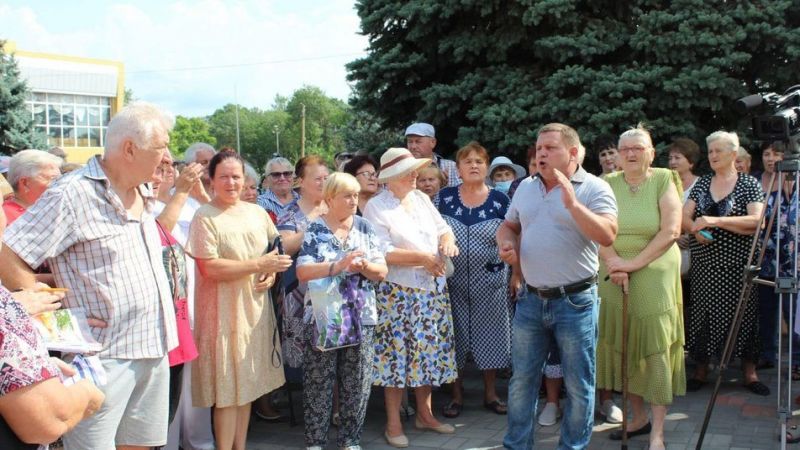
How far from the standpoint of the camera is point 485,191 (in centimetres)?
595

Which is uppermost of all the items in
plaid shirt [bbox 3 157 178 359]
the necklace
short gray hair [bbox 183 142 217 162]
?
short gray hair [bbox 183 142 217 162]

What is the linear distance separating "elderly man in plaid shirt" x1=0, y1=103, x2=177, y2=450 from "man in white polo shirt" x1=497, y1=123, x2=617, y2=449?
2.11 meters

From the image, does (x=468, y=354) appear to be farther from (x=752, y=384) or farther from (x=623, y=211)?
(x=752, y=384)

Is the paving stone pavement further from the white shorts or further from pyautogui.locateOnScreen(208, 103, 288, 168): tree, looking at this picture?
pyautogui.locateOnScreen(208, 103, 288, 168): tree

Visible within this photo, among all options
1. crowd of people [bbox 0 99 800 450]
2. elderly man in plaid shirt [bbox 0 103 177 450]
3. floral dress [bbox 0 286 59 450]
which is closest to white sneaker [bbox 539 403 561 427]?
crowd of people [bbox 0 99 800 450]

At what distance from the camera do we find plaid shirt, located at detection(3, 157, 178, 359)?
9.87 feet

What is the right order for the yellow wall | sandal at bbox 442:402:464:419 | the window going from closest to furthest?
1. sandal at bbox 442:402:464:419
2. the yellow wall
3. the window

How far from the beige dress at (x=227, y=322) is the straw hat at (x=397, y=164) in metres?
1.14

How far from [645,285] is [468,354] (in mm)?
1632

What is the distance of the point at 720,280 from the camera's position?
20.2 ft

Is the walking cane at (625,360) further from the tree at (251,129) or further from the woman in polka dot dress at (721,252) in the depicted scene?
the tree at (251,129)

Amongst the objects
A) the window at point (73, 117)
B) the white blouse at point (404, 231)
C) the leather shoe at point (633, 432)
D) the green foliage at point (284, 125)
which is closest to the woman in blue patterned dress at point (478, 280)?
the white blouse at point (404, 231)

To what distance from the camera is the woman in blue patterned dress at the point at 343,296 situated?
482 centimetres

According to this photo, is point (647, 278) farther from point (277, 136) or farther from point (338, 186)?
point (277, 136)
